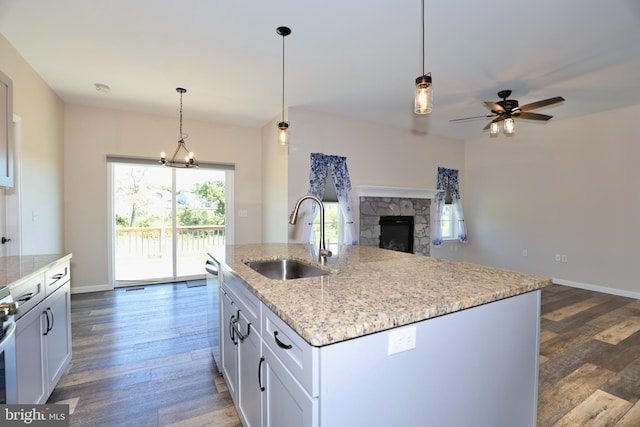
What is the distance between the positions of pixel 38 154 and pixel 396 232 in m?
5.29

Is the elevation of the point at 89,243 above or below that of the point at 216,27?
below

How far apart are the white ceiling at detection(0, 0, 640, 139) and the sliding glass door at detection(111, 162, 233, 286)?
47.0 inches

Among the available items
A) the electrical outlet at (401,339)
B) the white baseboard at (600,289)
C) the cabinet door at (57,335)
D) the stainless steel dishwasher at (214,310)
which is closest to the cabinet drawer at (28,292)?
the cabinet door at (57,335)

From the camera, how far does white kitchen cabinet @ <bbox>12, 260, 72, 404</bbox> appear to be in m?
1.50

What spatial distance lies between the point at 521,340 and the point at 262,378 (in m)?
1.26

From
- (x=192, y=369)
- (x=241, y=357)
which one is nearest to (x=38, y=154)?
(x=192, y=369)

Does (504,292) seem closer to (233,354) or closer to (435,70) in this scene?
(233,354)

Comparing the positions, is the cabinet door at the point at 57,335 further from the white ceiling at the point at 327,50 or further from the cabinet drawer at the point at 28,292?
the white ceiling at the point at 327,50

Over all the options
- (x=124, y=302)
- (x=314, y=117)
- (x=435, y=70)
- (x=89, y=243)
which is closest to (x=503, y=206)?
(x=435, y=70)

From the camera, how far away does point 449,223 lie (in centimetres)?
646

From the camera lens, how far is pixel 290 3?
2215mm

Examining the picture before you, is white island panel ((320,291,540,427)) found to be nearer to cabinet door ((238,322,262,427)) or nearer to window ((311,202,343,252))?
cabinet door ((238,322,262,427))

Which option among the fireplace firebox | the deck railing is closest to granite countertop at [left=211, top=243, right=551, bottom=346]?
the fireplace firebox

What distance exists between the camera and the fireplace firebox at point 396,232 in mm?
5390
